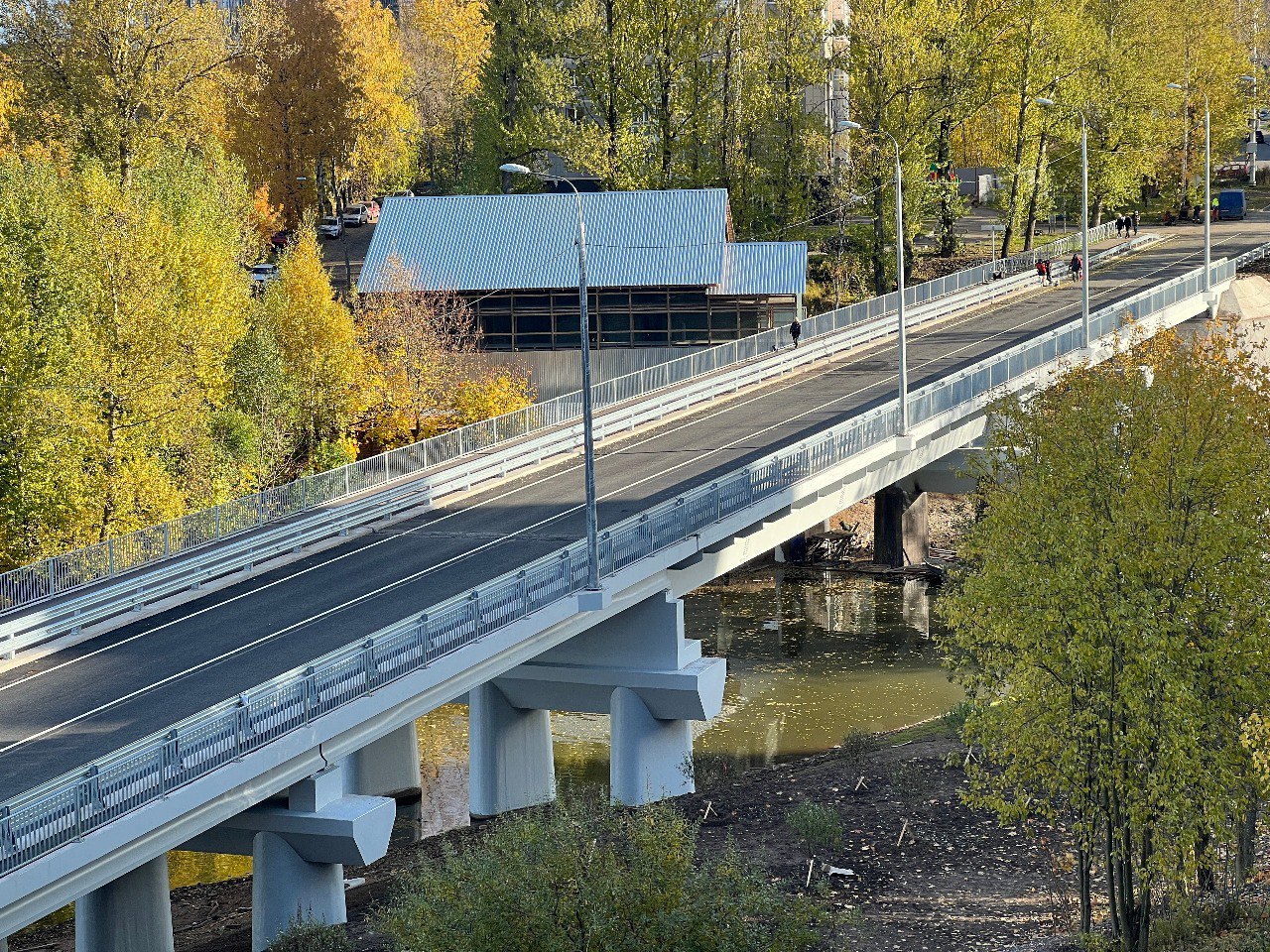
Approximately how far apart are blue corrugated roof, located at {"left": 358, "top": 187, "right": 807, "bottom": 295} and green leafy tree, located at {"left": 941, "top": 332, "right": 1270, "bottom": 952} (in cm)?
4038

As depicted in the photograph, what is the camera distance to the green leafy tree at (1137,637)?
59.8 ft

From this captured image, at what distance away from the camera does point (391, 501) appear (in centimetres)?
3734

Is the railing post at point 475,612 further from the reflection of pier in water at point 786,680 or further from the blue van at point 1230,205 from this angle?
the blue van at point 1230,205

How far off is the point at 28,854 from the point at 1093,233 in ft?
252

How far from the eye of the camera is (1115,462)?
69.8 ft

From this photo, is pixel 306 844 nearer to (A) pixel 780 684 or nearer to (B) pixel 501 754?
(B) pixel 501 754

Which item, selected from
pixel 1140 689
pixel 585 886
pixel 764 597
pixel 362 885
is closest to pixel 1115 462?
pixel 1140 689

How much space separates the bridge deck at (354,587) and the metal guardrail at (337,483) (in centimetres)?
185

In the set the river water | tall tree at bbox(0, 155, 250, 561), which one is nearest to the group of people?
the river water

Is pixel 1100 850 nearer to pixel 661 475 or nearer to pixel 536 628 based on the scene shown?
pixel 536 628

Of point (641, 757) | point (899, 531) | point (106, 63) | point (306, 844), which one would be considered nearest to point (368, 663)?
point (306, 844)

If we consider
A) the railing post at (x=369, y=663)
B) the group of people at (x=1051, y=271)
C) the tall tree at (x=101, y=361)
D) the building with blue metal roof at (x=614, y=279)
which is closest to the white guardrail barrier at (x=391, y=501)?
the building with blue metal roof at (x=614, y=279)

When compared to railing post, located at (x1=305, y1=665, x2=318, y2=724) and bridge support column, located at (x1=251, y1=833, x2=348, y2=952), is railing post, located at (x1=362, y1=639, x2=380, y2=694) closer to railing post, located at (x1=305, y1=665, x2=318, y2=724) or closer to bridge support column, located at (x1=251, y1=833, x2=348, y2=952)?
railing post, located at (x1=305, y1=665, x2=318, y2=724)

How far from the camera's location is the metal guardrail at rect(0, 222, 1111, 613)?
31500mm
